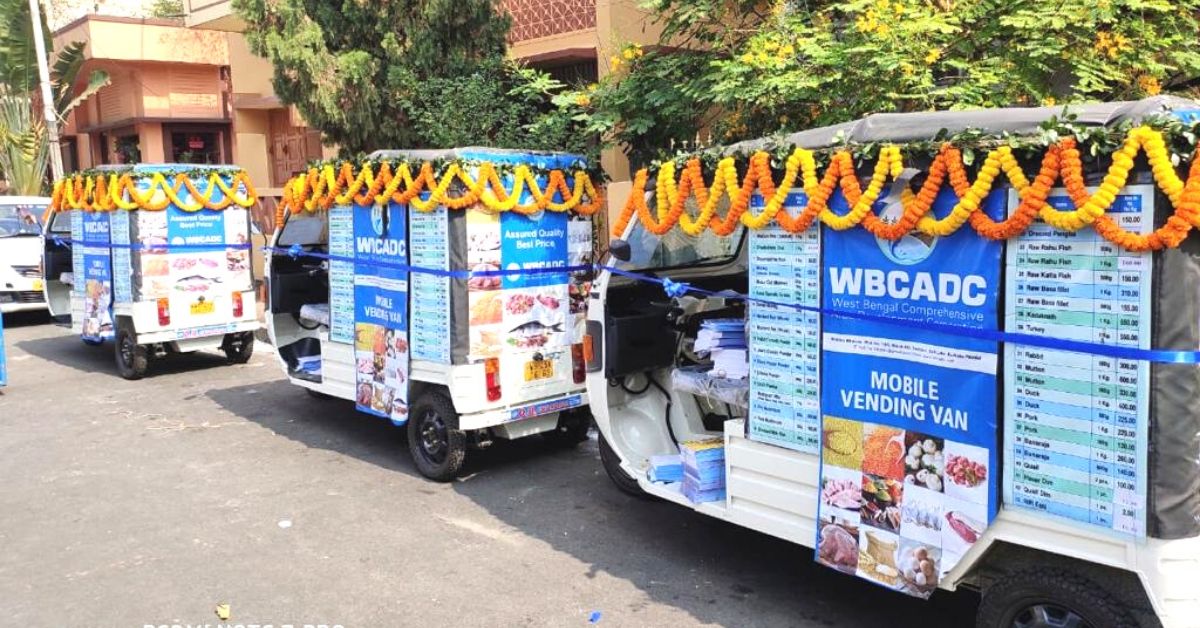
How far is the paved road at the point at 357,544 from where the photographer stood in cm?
435

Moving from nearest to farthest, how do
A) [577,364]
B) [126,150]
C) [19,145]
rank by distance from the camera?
[577,364] < [19,145] < [126,150]

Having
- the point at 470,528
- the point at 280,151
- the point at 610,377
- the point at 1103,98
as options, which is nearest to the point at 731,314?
the point at 610,377

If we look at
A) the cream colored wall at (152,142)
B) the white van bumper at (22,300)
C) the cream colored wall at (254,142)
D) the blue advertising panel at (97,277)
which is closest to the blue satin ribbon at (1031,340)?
the blue advertising panel at (97,277)

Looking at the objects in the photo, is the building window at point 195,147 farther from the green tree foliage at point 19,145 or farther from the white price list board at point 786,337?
the white price list board at point 786,337

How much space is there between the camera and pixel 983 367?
136 inches

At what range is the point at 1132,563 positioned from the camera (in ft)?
10.1

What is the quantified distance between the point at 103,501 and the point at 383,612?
2.75 m

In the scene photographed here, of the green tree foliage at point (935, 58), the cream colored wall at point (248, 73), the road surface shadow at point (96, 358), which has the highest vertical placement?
the cream colored wall at point (248, 73)

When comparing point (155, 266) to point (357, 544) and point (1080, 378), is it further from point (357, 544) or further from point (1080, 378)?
point (1080, 378)

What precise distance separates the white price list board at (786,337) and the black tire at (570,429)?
2.58 m

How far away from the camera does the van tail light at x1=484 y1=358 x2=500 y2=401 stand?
602 cm

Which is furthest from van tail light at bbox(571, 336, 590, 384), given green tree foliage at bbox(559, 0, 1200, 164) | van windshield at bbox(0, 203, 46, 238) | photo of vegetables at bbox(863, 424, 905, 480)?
van windshield at bbox(0, 203, 46, 238)

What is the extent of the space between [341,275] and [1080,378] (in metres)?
5.26

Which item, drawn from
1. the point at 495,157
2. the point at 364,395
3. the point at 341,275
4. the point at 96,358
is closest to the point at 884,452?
the point at 495,157
